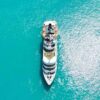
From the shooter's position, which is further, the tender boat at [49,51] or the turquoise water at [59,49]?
the turquoise water at [59,49]

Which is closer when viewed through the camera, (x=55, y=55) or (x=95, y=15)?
(x=55, y=55)

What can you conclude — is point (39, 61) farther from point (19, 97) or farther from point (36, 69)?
point (19, 97)

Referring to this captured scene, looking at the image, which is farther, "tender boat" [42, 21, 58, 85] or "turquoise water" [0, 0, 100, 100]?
"turquoise water" [0, 0, 100, 100]

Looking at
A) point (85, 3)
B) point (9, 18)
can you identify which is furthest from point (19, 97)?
point (85, 3)

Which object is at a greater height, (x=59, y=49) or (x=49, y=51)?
(x=59, y=49)

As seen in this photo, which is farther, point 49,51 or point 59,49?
point 59,49
